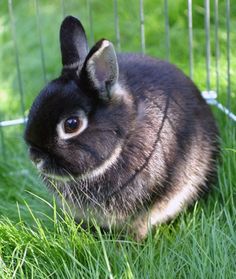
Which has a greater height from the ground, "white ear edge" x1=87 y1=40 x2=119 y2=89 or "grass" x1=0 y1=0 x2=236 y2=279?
"white ear edge" x1=87 y1=40 x2=119 y2=89

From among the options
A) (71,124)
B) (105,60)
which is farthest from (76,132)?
(105,60)

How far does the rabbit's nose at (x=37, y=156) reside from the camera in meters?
2.64

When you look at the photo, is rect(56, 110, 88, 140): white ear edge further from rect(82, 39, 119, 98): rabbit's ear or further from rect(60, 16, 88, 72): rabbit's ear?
rect(60, 16, 88, 72): rabbit's ear

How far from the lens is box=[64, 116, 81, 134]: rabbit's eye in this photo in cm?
263

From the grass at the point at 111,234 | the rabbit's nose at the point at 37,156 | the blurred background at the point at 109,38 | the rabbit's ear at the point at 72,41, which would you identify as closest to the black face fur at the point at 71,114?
the rabbit's nose at the point at 37,156

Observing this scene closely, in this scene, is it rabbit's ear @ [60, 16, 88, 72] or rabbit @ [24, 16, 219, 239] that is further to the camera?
rabbit's ear @ [60, 16, 88, 72]

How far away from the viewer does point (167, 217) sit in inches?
119

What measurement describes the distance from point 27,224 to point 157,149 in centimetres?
63

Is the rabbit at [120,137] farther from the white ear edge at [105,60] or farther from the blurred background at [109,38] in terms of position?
the blurred background at [109,38]

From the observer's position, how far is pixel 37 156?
2643 millimetres

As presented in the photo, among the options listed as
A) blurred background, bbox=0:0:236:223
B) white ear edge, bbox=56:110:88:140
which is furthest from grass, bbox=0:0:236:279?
white ear edge, bbox=56:110:88:140

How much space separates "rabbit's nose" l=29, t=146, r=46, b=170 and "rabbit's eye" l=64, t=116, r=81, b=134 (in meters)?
0.12

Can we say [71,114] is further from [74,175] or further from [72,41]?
[72,41]

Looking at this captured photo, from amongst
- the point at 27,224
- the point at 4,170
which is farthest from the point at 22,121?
the point at 27,224
